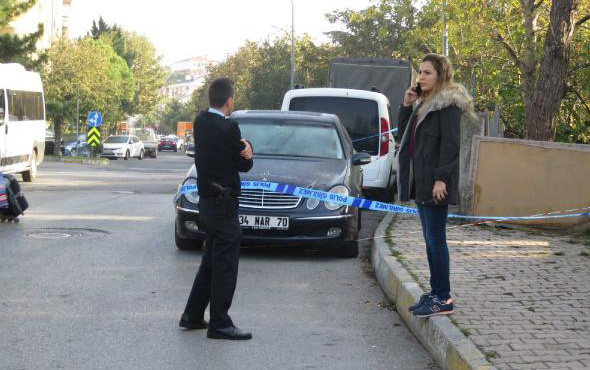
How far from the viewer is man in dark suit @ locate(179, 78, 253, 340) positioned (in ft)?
20.6

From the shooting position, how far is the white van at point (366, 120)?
52.2 ft

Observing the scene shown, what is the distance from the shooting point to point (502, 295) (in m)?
7.33

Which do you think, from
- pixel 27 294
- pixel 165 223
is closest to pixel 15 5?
pixel 165 223

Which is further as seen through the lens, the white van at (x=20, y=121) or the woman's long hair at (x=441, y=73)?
the white van at (x=20, y=121)

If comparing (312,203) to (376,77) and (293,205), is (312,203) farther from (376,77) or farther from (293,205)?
(376,77)

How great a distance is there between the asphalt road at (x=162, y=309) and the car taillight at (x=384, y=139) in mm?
4877

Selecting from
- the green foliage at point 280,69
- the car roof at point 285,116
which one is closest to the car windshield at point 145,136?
the green foliage at point 280,69

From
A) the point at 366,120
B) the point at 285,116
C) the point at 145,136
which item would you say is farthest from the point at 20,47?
the point at 285,116

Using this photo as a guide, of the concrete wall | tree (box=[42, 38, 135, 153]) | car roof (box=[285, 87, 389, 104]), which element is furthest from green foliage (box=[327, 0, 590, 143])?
tree (box=[42, 38, 135, 153])

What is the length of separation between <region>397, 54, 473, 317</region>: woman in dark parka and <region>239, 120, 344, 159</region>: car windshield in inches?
→ 184

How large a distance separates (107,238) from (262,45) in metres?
→ 66.3

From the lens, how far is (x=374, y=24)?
67.1 m

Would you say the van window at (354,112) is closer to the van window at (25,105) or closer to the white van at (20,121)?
the white van at (20,121)

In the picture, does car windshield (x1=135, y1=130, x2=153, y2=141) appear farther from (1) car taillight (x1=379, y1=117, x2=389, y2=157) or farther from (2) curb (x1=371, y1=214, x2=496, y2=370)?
(2) curb (x1=371, y1=214, x2=496, y2=370)
